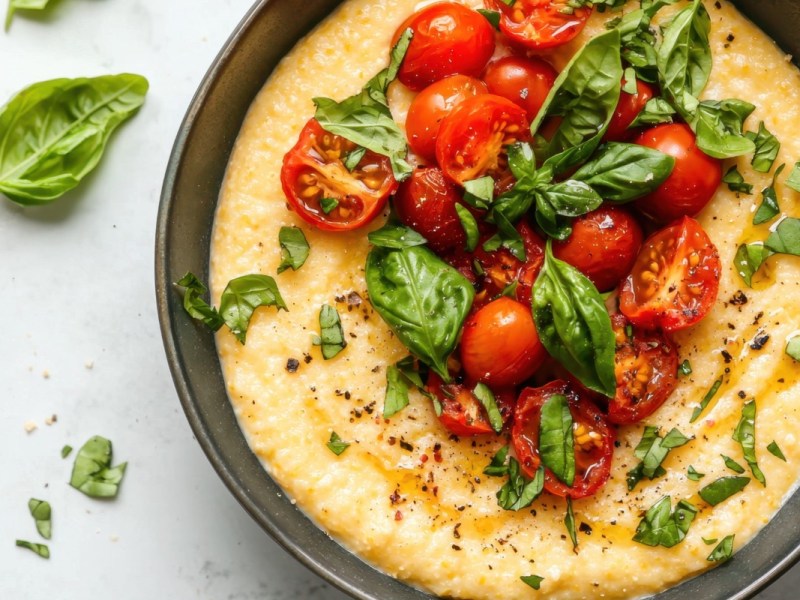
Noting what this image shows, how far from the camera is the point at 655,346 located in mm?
3342

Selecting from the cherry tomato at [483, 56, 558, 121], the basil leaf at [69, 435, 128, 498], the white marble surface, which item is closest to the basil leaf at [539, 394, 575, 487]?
the cherry tomato at [483, 56, 558, 121]

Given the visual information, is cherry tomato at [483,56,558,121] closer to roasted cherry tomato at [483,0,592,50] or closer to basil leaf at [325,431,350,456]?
roasted cherry tomato at [483,0,592,50]

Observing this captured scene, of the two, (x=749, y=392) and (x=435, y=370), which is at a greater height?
(x=435, y=370)

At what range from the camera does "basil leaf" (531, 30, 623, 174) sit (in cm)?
320

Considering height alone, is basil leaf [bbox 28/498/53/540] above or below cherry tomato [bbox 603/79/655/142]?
below

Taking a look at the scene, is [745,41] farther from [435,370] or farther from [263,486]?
[263,486]

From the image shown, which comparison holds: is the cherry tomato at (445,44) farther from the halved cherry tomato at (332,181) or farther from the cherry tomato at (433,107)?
the halved cherry tomato at (332,181)

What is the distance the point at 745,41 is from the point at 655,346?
129cm

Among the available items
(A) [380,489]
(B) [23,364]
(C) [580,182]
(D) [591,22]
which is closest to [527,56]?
(D) [591,22]

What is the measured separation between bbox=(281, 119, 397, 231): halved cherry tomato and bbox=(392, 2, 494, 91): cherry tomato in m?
0.38

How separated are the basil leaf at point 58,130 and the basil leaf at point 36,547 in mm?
1563

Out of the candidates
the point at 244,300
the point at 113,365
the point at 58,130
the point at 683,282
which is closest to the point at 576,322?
the point at 683,282

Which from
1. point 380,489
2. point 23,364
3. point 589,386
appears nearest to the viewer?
point 589,386

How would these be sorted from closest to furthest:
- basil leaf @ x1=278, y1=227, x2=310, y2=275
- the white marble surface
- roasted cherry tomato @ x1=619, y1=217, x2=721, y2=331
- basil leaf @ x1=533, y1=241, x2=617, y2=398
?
1. basil leaf @ x1=533, y1=241, x2=617, y2=398
2. roasted cherry tomato @ x1=619, y1=217, x2=721, y2=331
3. basil leaf @ x1=278, y1=227, x2=310, y2=275
4. the white marble surface
